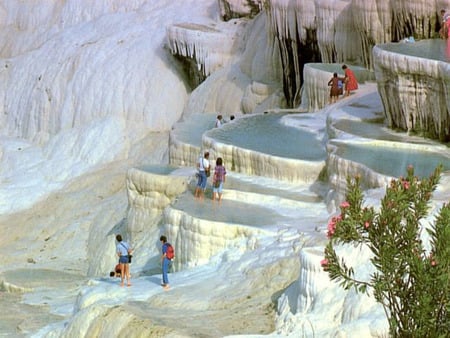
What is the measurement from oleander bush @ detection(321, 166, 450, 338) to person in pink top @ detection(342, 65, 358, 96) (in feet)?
44.7

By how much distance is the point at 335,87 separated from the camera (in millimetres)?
25812

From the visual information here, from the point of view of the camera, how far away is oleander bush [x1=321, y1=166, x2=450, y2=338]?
11602 millimetres

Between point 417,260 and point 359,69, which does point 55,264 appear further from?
point 417,260

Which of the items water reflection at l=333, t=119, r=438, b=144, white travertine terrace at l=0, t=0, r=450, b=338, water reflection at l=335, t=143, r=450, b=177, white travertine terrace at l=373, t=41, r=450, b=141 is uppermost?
white travertine terrace at l=373, t=41, r=450, b=141

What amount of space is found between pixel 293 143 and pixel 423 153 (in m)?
3.69

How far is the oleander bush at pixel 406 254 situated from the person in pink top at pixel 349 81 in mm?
13626

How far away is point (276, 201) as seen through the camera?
21.2 metres

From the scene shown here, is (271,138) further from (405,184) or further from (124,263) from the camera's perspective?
(405,184)

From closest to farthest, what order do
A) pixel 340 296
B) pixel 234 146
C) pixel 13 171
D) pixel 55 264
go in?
pixel 340 296, pixel 234 146, pixel 55 264, pixel 13 171

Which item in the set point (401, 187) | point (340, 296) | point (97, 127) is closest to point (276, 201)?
point (340, 296)

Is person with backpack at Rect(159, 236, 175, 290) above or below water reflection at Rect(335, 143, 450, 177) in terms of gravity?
below

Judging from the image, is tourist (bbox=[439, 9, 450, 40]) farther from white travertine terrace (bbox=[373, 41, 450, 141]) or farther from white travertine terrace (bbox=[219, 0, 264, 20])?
white travertine terrace (bbox=[219, 0, 264, 20])

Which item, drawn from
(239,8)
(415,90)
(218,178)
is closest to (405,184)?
(218,178)

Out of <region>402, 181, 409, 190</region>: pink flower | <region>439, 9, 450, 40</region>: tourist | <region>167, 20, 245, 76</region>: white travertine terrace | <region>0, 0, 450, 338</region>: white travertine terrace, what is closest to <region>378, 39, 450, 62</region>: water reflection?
<region>439, 9, 450, 40</region>: tourist
